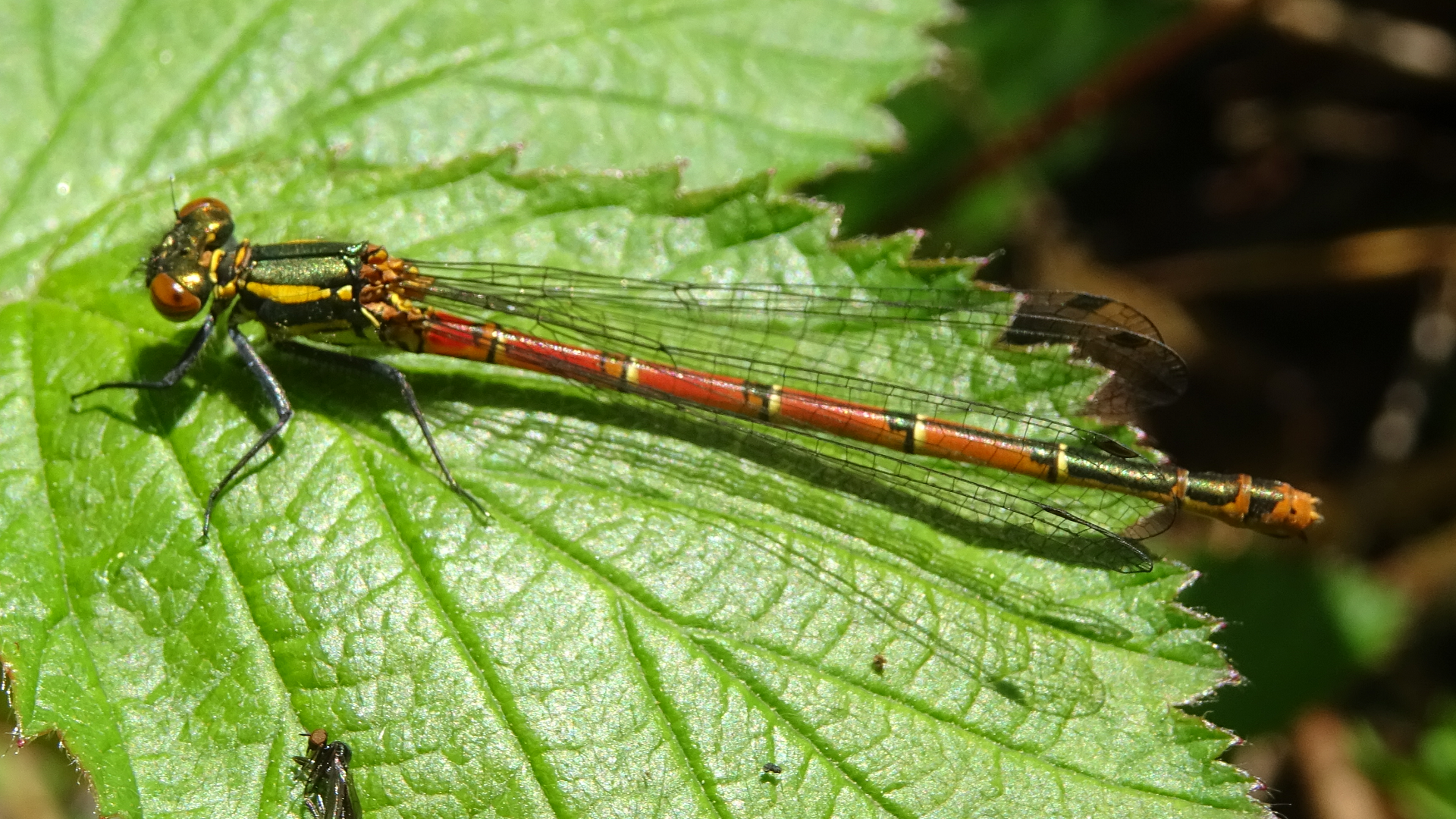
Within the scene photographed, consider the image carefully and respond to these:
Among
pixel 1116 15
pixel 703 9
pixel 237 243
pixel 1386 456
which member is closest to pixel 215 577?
pixel 237 243

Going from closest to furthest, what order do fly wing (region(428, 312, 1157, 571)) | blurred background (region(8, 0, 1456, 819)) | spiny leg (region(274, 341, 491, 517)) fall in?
spiny leg (region(274, 341, 491, 517)) → fly wing (region(428, 312, 1157, 571)) → blurred background (region(8, 0, 1456, 819))

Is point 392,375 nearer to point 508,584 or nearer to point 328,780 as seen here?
point 508,584

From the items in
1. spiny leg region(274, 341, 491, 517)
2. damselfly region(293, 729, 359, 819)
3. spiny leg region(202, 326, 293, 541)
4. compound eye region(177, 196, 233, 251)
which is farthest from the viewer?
compound eye region(177, 196, 233, 251)

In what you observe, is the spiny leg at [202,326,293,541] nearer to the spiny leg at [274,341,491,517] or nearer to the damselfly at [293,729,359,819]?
the spiny leg at [274,341,491,517]

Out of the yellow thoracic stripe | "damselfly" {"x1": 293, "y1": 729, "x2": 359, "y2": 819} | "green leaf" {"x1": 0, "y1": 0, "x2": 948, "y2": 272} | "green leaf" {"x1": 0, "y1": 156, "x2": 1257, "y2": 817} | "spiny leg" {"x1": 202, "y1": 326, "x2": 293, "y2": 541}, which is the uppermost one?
"green leaf" {"x1": 0, "y1": 0, "x2": 948, "y2": 272}

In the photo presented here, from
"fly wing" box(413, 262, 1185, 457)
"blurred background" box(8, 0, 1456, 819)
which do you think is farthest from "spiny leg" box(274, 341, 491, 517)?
"blurred background" box(8, 0, 1456, 819)

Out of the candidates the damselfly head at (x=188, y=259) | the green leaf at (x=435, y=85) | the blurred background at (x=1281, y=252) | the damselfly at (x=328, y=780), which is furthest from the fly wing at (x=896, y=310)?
the damselfly at (x=328, y=780)
